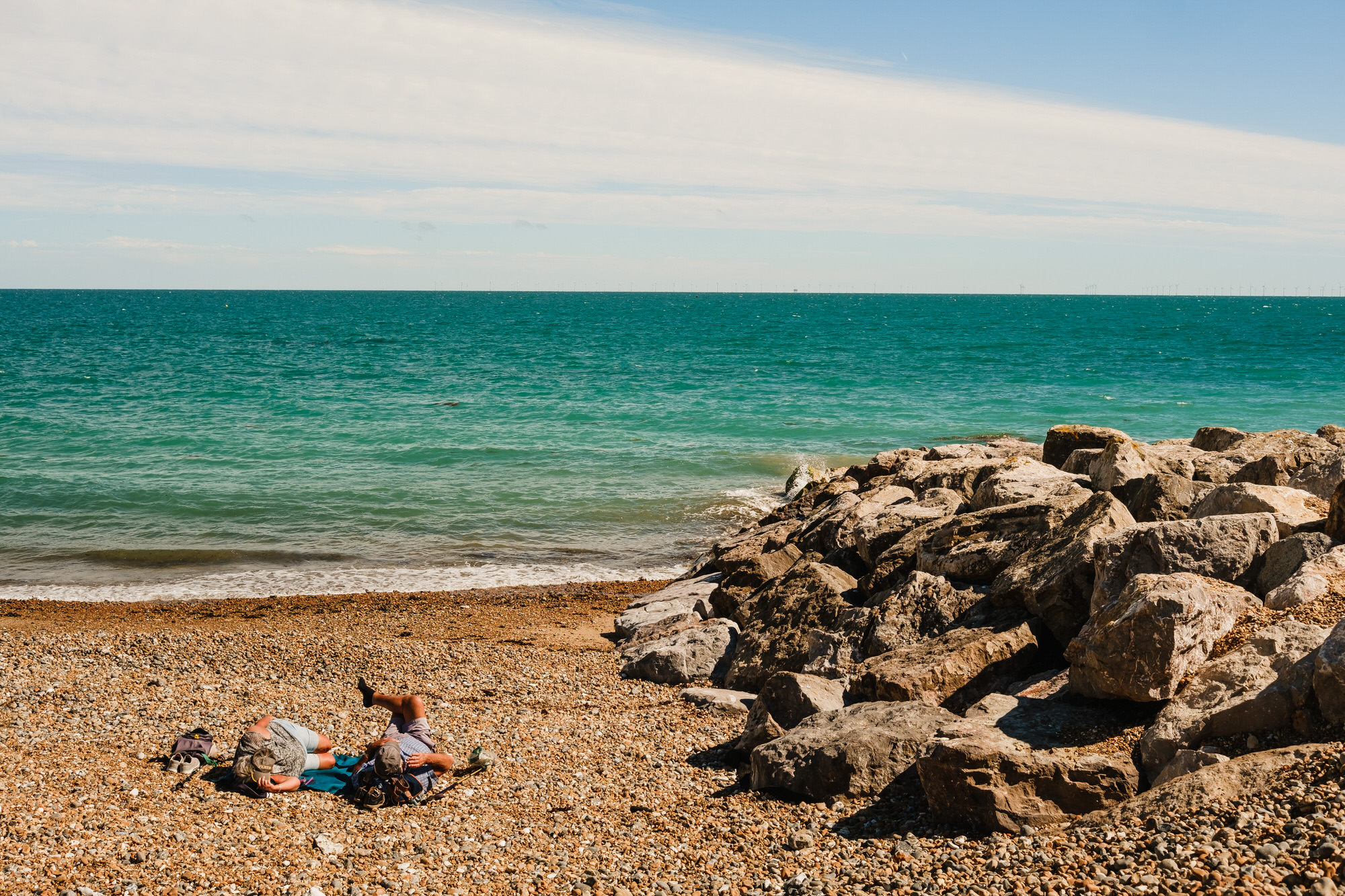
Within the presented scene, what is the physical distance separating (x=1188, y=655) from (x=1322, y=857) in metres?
2.25

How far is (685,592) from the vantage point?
14.9 metres

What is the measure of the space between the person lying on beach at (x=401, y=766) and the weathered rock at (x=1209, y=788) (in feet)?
17.3

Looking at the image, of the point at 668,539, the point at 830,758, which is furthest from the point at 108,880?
the point at 668,539

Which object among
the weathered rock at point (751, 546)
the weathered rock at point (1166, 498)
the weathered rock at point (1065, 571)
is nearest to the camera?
the weathered rock at point (1065, 571)

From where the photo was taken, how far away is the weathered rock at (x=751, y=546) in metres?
15.1

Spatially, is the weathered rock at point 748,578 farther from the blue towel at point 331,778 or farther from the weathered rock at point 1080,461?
the blue towel at point 331,778

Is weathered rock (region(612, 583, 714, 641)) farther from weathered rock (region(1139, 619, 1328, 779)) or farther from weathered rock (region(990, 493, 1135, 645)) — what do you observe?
weathered rock (region(1139, 619, 1328, 779))

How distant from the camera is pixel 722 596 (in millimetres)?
13258

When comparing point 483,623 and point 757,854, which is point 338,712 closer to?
point 483,623

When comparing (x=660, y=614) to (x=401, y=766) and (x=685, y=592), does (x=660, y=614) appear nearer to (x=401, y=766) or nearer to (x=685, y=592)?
(x=685, y=592)

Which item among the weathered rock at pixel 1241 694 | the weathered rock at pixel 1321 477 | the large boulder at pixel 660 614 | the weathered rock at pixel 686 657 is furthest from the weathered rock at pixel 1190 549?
the large boulder at pixel 660 614

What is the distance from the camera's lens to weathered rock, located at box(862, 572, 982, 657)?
32.4ft

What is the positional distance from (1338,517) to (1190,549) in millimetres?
1275

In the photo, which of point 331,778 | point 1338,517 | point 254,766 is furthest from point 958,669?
point 254,766
